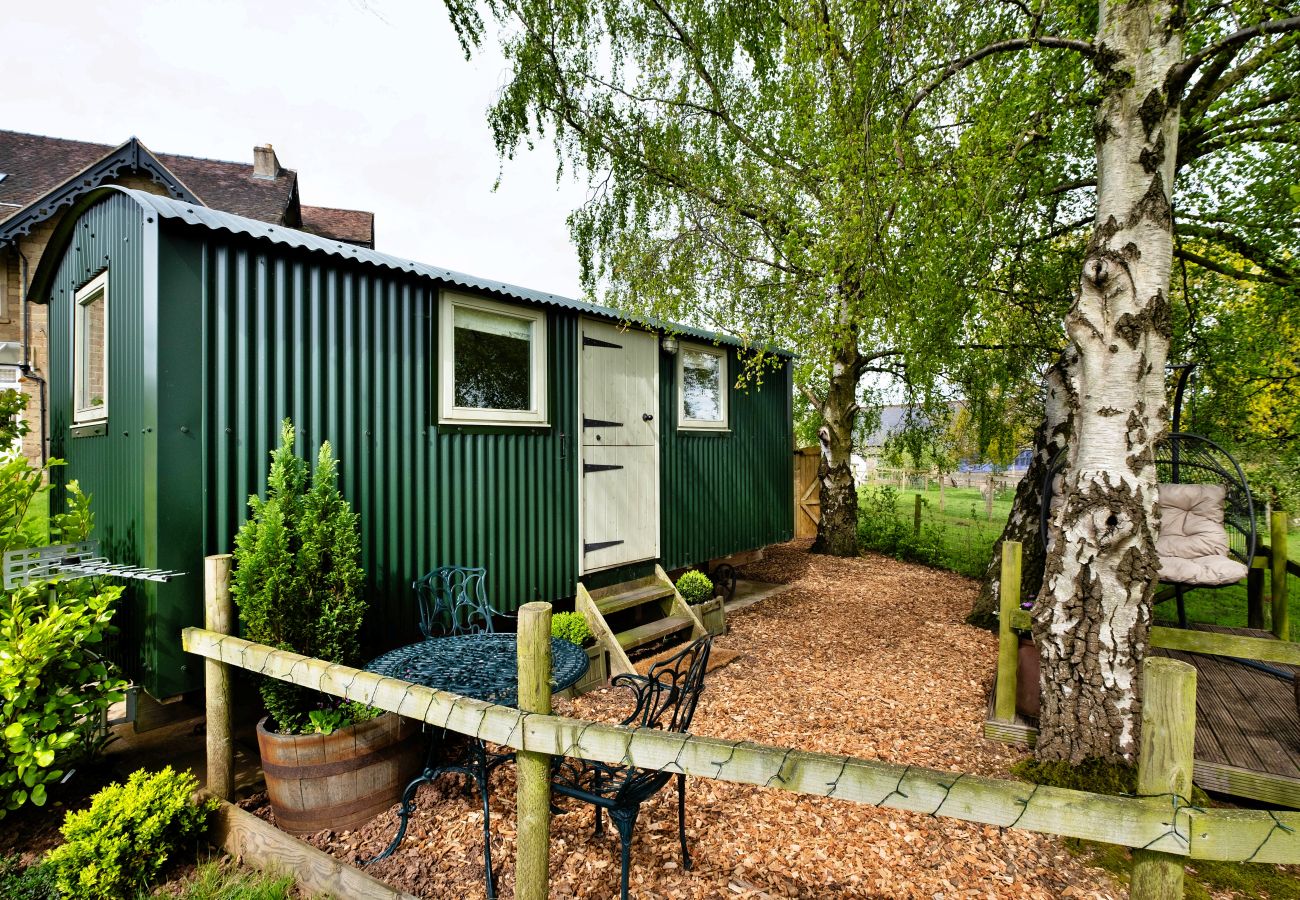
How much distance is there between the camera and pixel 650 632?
4.93m

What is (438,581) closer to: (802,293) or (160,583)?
(160,583)

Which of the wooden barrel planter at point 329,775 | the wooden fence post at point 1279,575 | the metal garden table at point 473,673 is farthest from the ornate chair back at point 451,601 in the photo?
the wooden fence post at point 1279,575

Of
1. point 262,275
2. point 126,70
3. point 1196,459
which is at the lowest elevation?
point 1196,459

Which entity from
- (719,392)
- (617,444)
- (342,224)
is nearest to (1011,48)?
(617,444)

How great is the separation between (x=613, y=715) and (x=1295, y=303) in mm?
7207

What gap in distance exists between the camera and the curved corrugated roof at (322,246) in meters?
2.88

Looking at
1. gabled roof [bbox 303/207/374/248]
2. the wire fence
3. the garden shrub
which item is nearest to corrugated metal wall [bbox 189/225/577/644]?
the garden shrub

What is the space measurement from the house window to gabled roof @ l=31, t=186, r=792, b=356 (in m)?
1.13

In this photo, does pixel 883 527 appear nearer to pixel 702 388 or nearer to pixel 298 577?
pixel 702 388

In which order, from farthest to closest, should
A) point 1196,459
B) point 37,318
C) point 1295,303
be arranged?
point 37,318 < point 1295,303 < point 1196,459

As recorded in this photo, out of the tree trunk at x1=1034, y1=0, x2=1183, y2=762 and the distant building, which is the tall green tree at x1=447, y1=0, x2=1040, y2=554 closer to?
the tree trunk at x1=1034, y1=0, x2=1183, y2=762

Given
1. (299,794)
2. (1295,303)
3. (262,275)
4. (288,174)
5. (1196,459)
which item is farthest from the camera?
(288,174)

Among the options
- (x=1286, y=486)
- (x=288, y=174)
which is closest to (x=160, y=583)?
(x=1286, y=486)

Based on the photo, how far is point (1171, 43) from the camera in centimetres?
282
